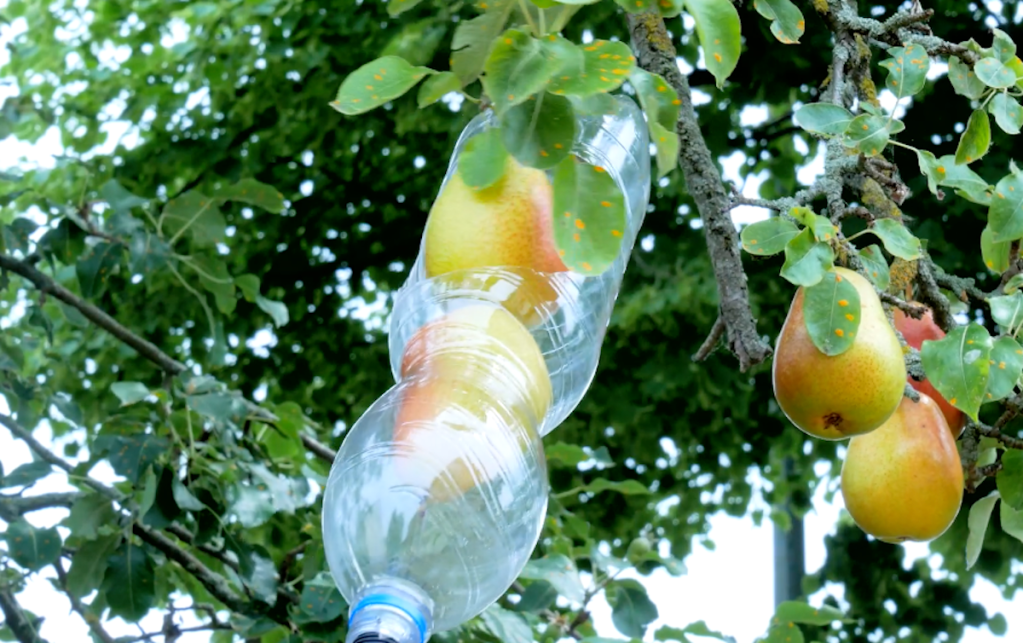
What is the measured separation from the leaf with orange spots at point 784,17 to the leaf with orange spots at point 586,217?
31 cm

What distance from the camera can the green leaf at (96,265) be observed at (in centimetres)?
218

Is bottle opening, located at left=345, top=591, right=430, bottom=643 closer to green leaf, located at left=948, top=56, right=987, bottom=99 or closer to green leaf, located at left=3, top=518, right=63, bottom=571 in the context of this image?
green leaf, located at left=948, top=56, right=987, bottom=99

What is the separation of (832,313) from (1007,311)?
0.19 metres

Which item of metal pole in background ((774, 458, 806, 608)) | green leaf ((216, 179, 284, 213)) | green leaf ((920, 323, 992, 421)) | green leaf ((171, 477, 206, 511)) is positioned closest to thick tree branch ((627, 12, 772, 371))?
green leaf ((920, 323, 992, 421))

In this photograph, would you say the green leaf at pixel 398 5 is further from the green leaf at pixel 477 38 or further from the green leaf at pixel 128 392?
the green leaf at pixel 128 392

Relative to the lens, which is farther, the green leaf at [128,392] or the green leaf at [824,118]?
the green leaf at [128,392]

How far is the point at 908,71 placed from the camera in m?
1.09

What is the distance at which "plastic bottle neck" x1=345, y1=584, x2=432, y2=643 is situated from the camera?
2.03 feet

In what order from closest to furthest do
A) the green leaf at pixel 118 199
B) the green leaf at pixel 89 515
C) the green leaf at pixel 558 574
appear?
the green leaf at pixel 558 574, the green leaf at pixel 89 515, the green leaf at pixel 118 199

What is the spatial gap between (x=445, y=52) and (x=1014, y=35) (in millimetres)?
1475

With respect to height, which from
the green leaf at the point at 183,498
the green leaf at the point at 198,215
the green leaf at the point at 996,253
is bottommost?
the green leaf at the point at 183,498

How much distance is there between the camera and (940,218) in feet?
10.8

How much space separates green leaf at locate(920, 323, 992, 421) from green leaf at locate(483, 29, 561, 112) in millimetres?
427

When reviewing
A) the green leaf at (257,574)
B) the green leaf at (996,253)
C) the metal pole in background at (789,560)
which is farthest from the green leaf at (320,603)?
the metal pole in background at (789,560)
